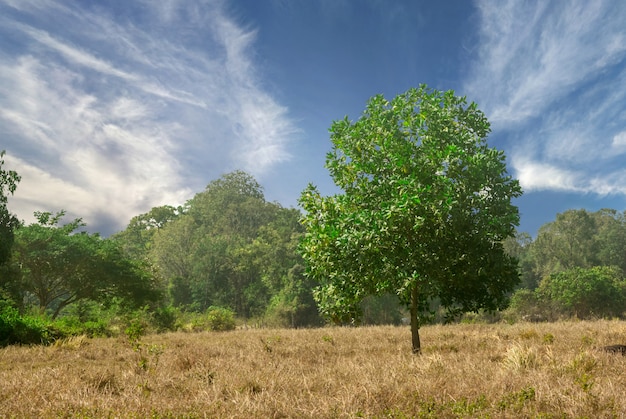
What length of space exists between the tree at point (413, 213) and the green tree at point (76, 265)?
25545 mm

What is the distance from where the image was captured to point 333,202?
1198 centimetres

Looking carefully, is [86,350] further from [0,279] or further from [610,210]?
[610,210]

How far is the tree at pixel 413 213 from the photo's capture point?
10070 millimetres

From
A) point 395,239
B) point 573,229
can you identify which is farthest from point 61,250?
point 573,229

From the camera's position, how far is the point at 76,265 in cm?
3244

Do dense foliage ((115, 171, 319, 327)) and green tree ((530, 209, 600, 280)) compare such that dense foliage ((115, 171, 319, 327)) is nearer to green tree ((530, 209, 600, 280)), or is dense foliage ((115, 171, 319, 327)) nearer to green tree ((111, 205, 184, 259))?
green tree ((111, 205, 184, 259))

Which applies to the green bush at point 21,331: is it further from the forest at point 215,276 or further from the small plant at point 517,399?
the small plant at point 517,399

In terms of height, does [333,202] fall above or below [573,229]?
below

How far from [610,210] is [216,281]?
82700 millimetres

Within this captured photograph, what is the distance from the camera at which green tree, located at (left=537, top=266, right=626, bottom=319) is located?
48.8m

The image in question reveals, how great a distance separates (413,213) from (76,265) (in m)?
30.9

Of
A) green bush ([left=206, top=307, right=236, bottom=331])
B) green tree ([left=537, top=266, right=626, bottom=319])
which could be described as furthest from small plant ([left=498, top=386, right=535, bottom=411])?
green tree ([left=537, top=266, right=626, bottom=319])

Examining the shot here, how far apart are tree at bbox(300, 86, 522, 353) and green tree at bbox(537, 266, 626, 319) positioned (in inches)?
1786

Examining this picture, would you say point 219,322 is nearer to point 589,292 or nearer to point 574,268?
point 589,292
